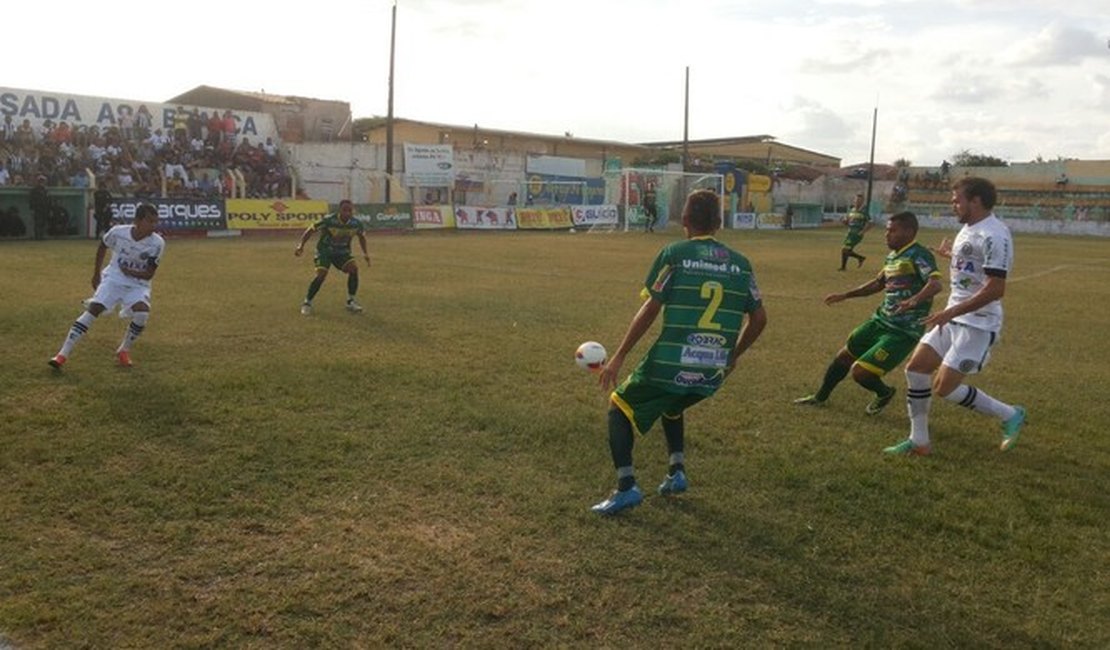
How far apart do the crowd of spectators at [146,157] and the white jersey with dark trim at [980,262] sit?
2816 centimetres

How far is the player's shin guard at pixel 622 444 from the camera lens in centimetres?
495

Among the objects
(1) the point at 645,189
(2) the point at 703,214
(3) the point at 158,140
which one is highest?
(3) the point at 158,140

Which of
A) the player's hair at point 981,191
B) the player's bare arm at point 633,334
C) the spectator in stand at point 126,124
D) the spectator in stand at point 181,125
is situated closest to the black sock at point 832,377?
the player's hair at point 981,191

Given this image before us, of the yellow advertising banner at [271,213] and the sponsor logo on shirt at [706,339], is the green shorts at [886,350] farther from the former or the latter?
the yellow advertising banner at [271,213]

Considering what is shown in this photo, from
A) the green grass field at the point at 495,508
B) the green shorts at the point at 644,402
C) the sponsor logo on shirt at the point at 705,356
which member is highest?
the sponsor logo on shirt at the point at 705,356

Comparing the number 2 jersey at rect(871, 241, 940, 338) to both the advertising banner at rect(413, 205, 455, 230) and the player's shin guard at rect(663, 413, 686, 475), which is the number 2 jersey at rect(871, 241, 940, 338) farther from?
the advertising banner at rect(413, 205, 455, 230)

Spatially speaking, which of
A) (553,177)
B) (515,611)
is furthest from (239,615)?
(553,177)

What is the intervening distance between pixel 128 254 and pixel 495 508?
18.0 ft

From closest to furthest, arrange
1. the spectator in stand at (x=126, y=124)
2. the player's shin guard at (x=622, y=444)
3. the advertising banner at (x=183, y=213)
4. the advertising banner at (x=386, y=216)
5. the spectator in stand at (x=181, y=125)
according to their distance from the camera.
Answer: the player's shin guard at (x=622, y=444) < the advertising banner at (x=183, y=213) < the advertising banner at (x=386, y=216) < the spectator in stand at (x=126, y=124) < the spectator in stand at (x=181, y=125)

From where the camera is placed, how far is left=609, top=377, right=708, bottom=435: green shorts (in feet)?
16.1

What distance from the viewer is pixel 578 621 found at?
3.79m

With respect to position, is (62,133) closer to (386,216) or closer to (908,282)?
(386,216)

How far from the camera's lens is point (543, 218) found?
4025 centimetres

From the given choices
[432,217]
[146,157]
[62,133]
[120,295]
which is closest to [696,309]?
[120,295]
